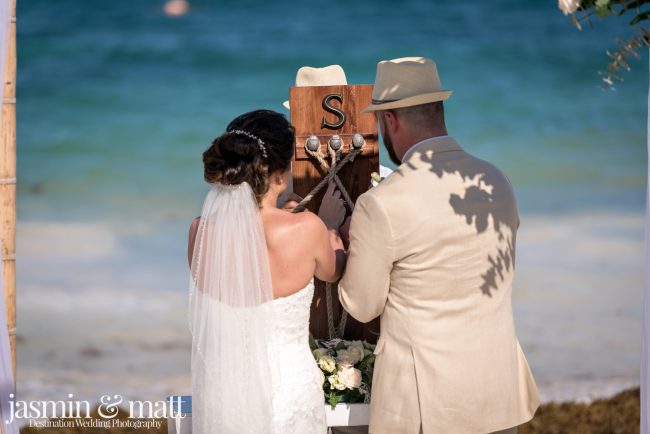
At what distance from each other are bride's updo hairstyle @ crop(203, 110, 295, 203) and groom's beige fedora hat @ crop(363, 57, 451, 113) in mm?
321

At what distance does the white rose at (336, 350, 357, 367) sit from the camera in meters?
3.10

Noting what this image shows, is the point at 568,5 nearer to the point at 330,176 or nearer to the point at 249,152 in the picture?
the point at 249,152

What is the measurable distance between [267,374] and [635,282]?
495 cm

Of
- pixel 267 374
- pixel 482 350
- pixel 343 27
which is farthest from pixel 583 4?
pixel 343 27

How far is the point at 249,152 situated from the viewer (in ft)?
9.27

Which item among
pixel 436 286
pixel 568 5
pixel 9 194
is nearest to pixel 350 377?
pixel 436 286

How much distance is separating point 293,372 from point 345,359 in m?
0.25

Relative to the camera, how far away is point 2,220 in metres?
3.79

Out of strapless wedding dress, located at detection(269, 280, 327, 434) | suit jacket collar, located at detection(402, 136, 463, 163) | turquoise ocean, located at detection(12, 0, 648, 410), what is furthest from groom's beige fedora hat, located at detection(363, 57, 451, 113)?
turquoise ocean, located at detection(12, 0, 648, 410)

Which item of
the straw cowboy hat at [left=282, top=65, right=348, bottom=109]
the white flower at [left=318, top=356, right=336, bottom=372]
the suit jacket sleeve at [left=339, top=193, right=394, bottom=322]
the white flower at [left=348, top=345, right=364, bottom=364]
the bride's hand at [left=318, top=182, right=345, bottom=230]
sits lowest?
the white flower at [left=318, top=356, right=336, bottom=372]

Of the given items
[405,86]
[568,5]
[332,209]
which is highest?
[568,5]

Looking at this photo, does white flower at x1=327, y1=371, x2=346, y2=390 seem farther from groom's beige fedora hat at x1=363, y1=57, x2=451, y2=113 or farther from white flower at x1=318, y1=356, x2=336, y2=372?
groom's beige fedora hat at x1=363, y1=57, x2=451, y2=113

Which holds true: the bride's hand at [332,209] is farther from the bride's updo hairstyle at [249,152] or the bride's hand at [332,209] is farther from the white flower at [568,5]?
the white flower at [568,5]

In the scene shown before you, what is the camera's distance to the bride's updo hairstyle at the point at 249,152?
111 inches
